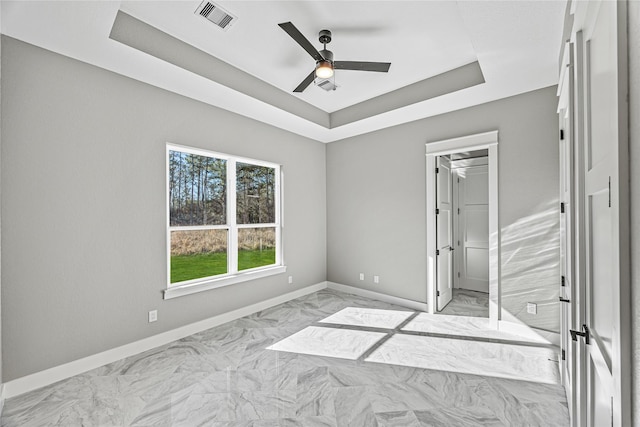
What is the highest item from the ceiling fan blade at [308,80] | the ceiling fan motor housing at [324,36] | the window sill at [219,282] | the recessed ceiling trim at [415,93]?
Answer: the ceiling fan motor housing at [324,36]

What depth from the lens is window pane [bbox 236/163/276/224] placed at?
13.4 ft

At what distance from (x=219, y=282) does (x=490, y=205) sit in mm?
3429

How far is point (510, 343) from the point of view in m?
3.13

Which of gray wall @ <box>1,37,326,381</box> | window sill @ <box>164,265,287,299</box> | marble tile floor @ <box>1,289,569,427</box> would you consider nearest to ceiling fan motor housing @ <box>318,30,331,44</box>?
gray wall @ <box>1,37,326,381</box>

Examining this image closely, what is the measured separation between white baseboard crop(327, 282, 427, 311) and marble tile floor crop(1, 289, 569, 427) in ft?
3.57

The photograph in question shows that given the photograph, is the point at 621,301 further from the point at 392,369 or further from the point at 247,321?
the point at 247,321

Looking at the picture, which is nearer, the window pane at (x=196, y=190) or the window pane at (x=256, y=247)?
the window pane at (x=196, y=190)

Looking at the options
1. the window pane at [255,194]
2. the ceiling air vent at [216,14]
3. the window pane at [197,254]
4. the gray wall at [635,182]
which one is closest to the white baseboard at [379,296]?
the window pane at [255,194]

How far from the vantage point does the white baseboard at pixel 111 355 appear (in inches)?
91.3

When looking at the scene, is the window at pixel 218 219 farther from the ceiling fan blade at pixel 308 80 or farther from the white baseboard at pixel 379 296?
the ceiling fan blade at pixel 308 80

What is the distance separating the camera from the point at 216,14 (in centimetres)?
243

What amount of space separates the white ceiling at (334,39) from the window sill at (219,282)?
7.07 ft

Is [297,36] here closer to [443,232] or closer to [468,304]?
[443,232]

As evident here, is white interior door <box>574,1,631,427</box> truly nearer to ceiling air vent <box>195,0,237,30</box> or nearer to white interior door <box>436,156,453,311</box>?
ceiling air vent <box>195,0,237,30</box>
